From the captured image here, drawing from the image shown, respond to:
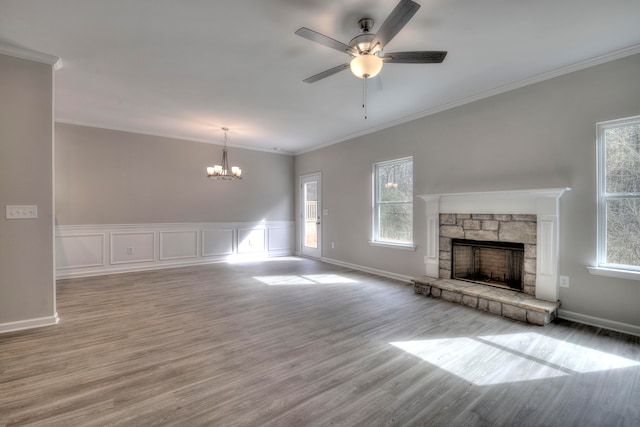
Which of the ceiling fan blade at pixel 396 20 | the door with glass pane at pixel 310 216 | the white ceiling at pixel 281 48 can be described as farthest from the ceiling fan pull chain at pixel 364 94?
the door with glass pane at pixel 310 216

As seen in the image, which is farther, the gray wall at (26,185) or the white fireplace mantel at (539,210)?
the white fireplace mantel at (539,210)

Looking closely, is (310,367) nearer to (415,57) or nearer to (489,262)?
(415,57)

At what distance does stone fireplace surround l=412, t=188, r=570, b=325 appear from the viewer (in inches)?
126

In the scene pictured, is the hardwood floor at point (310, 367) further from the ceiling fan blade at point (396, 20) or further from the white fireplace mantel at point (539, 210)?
the ceiling fan blade at point (396, 20)

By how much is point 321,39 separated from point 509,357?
9.58 feet

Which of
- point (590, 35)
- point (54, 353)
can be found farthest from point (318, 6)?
point (54, 353)

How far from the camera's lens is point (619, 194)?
291 centimetres

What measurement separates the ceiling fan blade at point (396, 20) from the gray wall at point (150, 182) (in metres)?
5.32

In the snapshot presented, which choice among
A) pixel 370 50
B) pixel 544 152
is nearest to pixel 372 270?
pixel 544 152

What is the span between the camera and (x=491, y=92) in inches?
147

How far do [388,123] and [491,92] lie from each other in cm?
171

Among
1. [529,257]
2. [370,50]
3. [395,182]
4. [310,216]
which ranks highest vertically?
[370,50]

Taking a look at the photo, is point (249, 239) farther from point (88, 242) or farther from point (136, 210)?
point (88, 242)

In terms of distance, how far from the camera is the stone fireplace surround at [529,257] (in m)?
3.19
